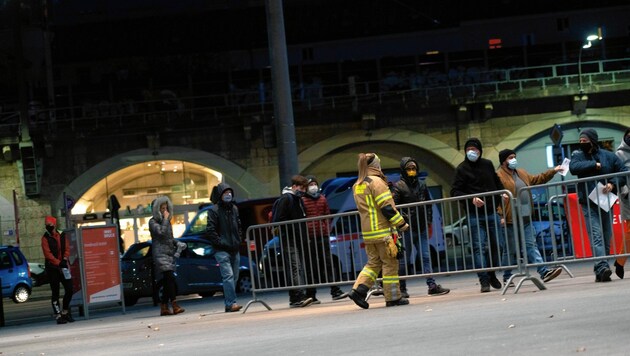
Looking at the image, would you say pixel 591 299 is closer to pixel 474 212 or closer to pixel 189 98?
pixel 474 212

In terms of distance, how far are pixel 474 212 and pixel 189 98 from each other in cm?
3611

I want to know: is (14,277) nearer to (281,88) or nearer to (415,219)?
(281,88)

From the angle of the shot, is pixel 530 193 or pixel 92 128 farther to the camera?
pixel 92 128

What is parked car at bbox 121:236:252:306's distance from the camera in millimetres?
24516

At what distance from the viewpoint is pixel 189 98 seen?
49.9 metres

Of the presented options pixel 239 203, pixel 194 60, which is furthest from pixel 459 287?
pixel 194 60

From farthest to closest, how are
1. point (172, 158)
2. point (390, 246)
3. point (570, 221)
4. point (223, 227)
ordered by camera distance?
point (172, 158), point (223, 227), point (570, 221), point (390, 246)

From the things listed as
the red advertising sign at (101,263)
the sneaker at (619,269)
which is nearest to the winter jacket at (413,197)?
the sneaker at (619,269)

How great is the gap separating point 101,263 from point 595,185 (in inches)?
399

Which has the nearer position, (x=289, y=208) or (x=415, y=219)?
(x=415, y=219)

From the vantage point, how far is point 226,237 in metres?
17.2

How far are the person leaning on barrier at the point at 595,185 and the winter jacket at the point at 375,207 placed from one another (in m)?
2.32

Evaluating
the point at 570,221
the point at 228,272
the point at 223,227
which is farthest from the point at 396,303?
the point at 223,227

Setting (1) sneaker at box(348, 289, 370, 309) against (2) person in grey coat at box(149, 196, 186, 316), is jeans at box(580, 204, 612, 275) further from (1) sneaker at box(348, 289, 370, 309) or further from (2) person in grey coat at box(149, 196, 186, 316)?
(2) person in grey coat at box(149, 196, 186, 316)
